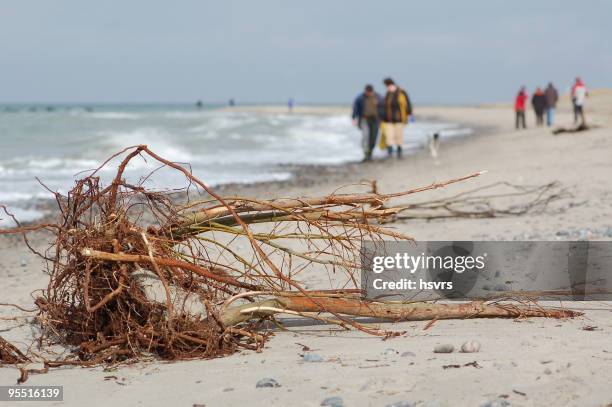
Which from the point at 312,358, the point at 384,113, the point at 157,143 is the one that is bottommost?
the point at 157,143

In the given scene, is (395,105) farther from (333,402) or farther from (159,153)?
(333,402)

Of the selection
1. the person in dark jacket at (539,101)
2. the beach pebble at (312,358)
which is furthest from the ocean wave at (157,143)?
the beach pebble at (312,358)

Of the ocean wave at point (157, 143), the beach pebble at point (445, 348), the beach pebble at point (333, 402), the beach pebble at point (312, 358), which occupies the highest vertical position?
the beach pebble at point (445, 348)

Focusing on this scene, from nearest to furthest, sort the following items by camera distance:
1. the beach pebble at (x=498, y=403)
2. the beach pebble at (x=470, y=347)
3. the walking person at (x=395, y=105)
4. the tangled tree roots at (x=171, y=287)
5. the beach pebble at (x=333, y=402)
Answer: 1. the beach pebble at (x=498, y=403)
2. the beach pebble at (x=333, y=402)
3. the beach pebble at (x=470, y=347)
4. the tangled tree roots at (x=171, y=287)
5. the walking person at (x=395, y=105)

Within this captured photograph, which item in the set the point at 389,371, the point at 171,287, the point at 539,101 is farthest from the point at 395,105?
the point at 539,101

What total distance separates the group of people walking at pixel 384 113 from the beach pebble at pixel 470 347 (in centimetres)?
1365

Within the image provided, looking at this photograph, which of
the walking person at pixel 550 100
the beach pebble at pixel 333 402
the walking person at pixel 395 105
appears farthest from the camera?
the walking person at pixel 550 100

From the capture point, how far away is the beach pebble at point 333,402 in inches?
113

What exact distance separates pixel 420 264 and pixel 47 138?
26.9 m

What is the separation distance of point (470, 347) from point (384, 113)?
14045mm

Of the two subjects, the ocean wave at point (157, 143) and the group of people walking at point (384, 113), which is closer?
the group of people walking at point (384, 113)

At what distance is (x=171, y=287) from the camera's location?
4066 mm

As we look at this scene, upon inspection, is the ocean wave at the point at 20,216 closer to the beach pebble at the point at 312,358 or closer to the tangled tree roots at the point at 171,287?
the tangled tree roots at the point at 171,287

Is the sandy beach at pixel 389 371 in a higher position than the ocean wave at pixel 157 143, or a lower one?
higher
